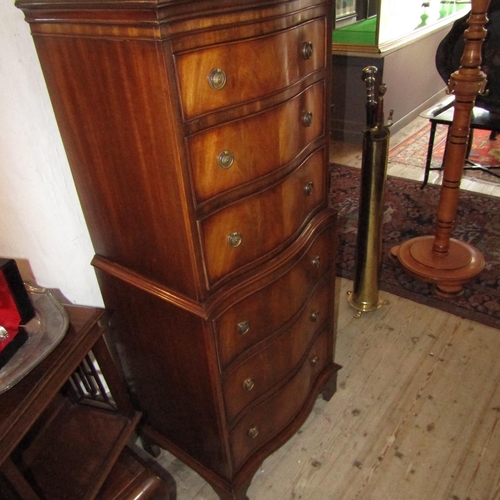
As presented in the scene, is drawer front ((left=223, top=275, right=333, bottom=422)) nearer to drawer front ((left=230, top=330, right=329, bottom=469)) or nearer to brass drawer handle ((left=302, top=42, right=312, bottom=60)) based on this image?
drawer front ((left=230, top=330, right=329, bottom=469))

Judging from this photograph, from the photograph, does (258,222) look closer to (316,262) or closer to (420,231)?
(316,262)

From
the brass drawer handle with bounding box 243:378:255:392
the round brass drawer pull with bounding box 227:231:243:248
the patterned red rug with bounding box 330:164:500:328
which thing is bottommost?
the patterned red rug with bounding box 330:164:500:328

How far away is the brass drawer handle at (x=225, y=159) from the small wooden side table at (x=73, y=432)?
46cm

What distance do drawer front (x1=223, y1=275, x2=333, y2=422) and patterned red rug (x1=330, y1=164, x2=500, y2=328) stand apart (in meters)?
0.97

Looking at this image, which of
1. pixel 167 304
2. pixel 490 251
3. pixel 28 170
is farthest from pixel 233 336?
pixel 490 251

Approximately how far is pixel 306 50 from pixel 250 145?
26 cm

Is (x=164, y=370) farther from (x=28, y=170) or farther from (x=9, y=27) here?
(x=9, y=27)

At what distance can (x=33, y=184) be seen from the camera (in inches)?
45.6

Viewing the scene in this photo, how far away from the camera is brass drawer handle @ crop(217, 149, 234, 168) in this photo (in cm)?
93

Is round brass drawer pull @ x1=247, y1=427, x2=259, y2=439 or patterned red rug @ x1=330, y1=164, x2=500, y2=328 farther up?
round brass drawer pull @ x1=247, y1=427, x2=259, y2=439

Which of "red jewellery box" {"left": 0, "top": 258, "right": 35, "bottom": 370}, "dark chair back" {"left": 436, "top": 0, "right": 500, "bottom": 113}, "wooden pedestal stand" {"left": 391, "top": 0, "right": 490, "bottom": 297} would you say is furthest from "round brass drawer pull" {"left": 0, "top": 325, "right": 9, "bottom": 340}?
"dark chair back" {"left": 436, "top": 0, "right": 500, "bottom": 113}

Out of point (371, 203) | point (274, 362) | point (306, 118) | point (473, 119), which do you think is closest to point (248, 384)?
point (274, 362)

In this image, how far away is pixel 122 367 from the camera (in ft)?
4.91

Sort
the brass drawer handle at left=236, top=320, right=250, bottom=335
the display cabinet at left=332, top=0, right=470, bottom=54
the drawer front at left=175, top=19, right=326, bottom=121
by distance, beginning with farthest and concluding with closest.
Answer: the display cabinet at left=332, top=0, right=470, bottom=54, the brass drawer handle at left=236, top=320, right=250, bottom=335, the drawer front at left=175, top=19, right=326, bottom=121
